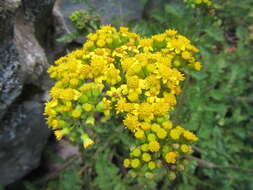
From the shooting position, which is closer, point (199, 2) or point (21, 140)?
point (199, 2)

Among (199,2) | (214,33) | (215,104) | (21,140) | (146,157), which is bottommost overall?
(21,140)

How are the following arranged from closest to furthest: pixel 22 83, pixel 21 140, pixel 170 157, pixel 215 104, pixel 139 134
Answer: pixel 139 134, pixel 170 157, pixel 22 83, pixel 21 140, pixel 215 104

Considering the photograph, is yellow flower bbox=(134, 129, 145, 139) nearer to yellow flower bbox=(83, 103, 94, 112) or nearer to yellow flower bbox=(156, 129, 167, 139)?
yellow flower bbox=(156, 129, 167, 139)

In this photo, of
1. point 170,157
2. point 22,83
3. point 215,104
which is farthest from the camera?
point 215,104

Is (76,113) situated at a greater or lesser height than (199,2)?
lesser

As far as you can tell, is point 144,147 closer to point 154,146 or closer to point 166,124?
point 154,146

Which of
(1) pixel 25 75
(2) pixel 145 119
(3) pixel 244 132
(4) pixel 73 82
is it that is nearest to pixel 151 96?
(2) pixel 145 119

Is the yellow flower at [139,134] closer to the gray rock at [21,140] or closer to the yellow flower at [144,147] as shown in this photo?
the yellow flower at [144,147]

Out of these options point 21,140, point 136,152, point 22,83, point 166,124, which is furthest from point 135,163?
point 21,140

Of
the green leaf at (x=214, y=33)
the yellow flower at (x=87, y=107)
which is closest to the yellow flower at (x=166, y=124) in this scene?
the yellow flower at (x=87, y=107)
